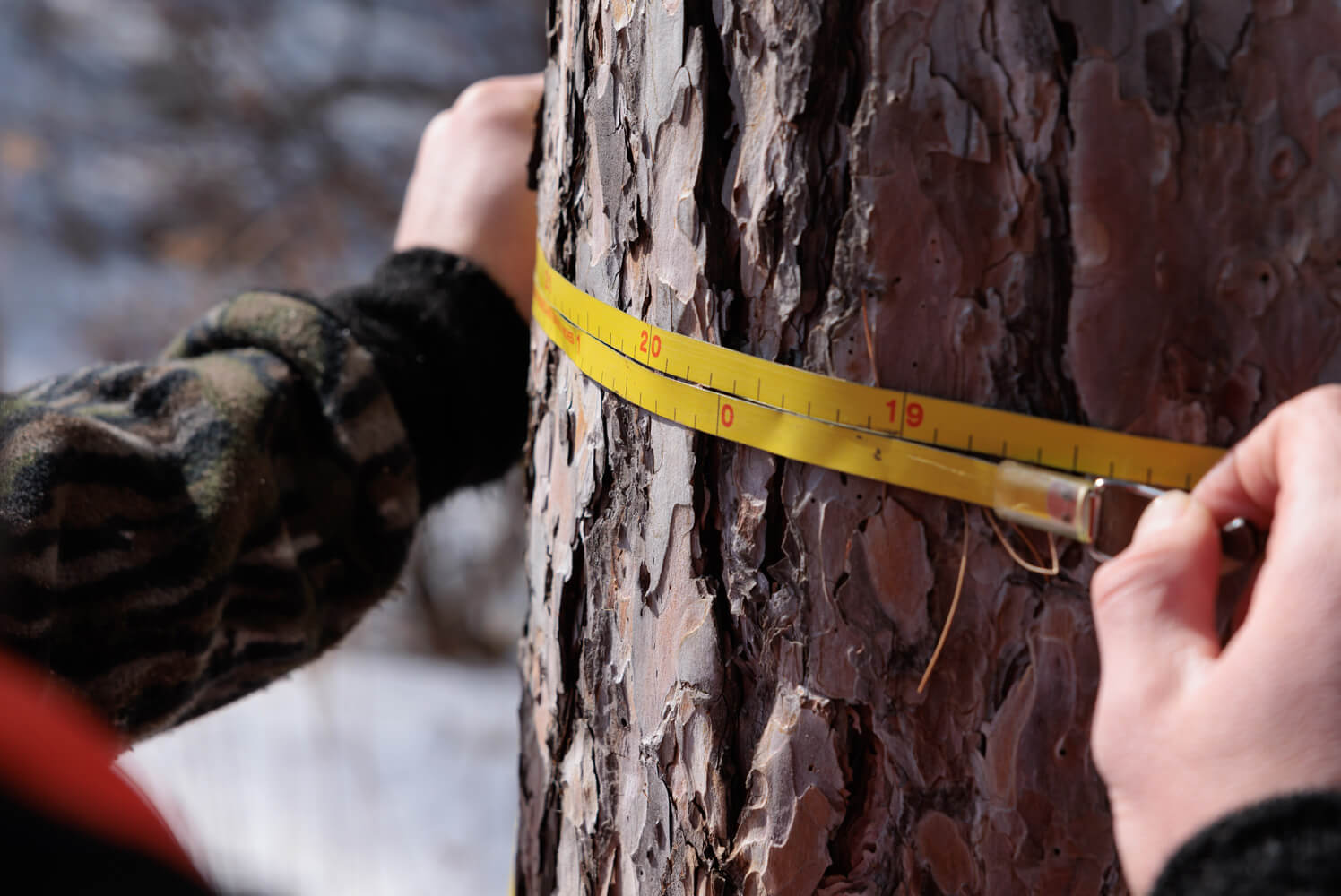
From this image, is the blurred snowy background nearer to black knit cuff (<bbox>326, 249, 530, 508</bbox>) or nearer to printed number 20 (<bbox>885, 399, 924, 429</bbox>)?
black knit cuff (<bbox>326, 249, 530, 508</bbox>)

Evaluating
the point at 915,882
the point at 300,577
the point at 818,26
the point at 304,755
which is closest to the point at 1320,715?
the point at 915,882

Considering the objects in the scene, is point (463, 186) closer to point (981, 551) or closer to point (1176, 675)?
point (981, 551)

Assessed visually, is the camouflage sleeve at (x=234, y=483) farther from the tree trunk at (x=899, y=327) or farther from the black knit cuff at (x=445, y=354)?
the tree trunk at (x=899, y=327)

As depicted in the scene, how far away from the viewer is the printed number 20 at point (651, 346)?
2.14ft

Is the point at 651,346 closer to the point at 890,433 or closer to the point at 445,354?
the point at 890,433

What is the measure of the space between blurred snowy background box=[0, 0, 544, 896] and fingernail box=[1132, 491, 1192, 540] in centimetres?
266

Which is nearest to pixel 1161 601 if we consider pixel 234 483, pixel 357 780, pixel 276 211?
pixel 234 483

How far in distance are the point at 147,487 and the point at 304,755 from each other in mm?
2401

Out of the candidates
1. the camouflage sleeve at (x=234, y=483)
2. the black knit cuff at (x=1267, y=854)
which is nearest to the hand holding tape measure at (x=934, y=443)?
the black knit cuff at (x=1267, y=854)

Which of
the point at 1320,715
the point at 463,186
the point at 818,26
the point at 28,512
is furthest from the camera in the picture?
the point at 463,186

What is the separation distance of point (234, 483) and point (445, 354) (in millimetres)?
290

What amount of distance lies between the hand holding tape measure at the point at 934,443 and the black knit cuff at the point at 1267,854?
15 centimetres

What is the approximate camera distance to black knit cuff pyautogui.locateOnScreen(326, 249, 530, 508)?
108 centimetres

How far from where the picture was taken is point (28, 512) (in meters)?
0.77
